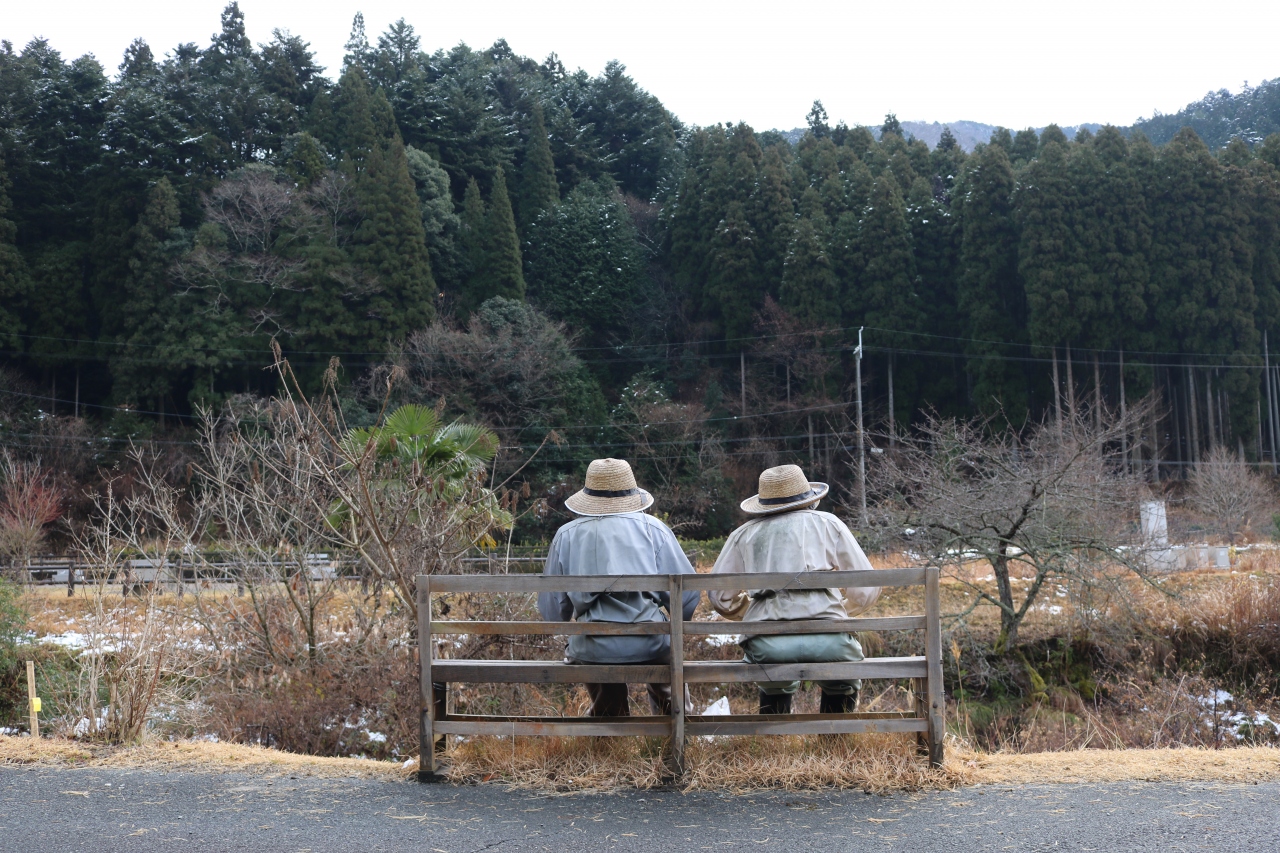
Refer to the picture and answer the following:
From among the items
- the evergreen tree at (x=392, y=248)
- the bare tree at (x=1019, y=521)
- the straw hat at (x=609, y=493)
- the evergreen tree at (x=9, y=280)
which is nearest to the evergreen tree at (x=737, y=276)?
the evergreen tree at (x=392, y=248)

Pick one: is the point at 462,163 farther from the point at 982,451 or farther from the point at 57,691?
the point at 57,691

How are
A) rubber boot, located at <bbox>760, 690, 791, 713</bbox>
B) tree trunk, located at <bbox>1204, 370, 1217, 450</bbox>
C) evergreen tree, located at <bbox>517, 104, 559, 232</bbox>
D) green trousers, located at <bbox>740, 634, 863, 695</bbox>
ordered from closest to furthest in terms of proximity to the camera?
green trousers, located at <bbox>740, 634, 863, 695</bbox> < rubber boot, located at <bbox>760, 690, 791, 713</bbox> < tree trunk, located at <bbox>1204, 370, 1217, 450</bbox> < evergreen tree, located at <bbox>517, 104, 559, 232</bbox>

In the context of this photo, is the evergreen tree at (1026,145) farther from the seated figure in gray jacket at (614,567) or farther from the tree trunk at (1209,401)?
the seated figure in gray jacket at (614,567)

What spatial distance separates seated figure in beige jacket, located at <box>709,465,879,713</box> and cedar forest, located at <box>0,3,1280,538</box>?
85.9 feet

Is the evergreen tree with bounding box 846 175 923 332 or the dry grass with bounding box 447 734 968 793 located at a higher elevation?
the evergreen tree with bounding box 846 175 923 332

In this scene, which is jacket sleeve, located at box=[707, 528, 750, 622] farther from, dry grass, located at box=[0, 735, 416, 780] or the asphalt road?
dry grass, located at box=[0, 735, 416, 780]

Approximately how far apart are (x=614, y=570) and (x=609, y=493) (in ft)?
→ 1.52

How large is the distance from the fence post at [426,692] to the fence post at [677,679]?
3.90 ft

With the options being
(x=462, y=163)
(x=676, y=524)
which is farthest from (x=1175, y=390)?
(x=462, y=163)

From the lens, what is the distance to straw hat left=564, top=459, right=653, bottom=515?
5.64 m

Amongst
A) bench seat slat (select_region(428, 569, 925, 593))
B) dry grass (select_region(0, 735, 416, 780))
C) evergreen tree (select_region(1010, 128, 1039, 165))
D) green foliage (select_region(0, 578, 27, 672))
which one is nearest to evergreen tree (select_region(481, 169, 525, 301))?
evergreen tree (select_region(1010, 128, 1039, 165))

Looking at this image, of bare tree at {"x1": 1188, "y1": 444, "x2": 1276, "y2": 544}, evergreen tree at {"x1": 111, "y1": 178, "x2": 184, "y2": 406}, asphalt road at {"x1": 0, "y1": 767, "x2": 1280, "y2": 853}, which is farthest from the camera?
evergreen tree at {"x1": 111, "y1": 178, "x2": 184, "y2": 406}

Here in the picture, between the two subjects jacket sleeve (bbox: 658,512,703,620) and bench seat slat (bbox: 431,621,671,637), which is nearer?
bench seat slat (bbox: 431,621,671,637)

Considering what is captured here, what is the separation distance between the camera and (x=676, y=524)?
3170 centimetres
